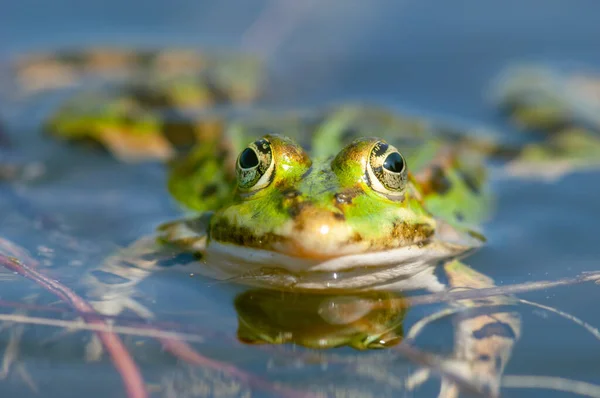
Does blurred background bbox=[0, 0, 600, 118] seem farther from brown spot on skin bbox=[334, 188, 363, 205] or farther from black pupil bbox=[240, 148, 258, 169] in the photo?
brown spot on skin bbox=[334, 188, 363, 205]

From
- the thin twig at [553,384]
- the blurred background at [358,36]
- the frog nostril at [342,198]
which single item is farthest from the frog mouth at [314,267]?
the blurred background at [358,36]

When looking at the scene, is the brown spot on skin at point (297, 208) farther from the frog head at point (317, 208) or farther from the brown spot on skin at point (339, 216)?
the brown spot on skin at point (339, 216)

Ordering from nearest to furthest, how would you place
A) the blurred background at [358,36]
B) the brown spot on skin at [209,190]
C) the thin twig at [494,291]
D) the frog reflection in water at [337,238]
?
the frog reflection in water at [337,238] → the thin twig at [494,291] → the brown spot on skin at [209,190] → the blurred background at [358,36]

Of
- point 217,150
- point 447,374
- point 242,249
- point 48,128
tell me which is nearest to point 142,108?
point 48,128

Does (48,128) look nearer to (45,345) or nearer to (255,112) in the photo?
(255,112)

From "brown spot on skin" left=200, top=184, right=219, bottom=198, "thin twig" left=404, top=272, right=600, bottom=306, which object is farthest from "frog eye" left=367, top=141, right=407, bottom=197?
"brown spot on skin" left=200, top=184, right=219, bottom=198

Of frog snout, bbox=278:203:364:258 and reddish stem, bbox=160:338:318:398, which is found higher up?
frog snout, bbox=278:203:364:258

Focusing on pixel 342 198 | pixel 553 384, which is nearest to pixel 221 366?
pixel 342 198
